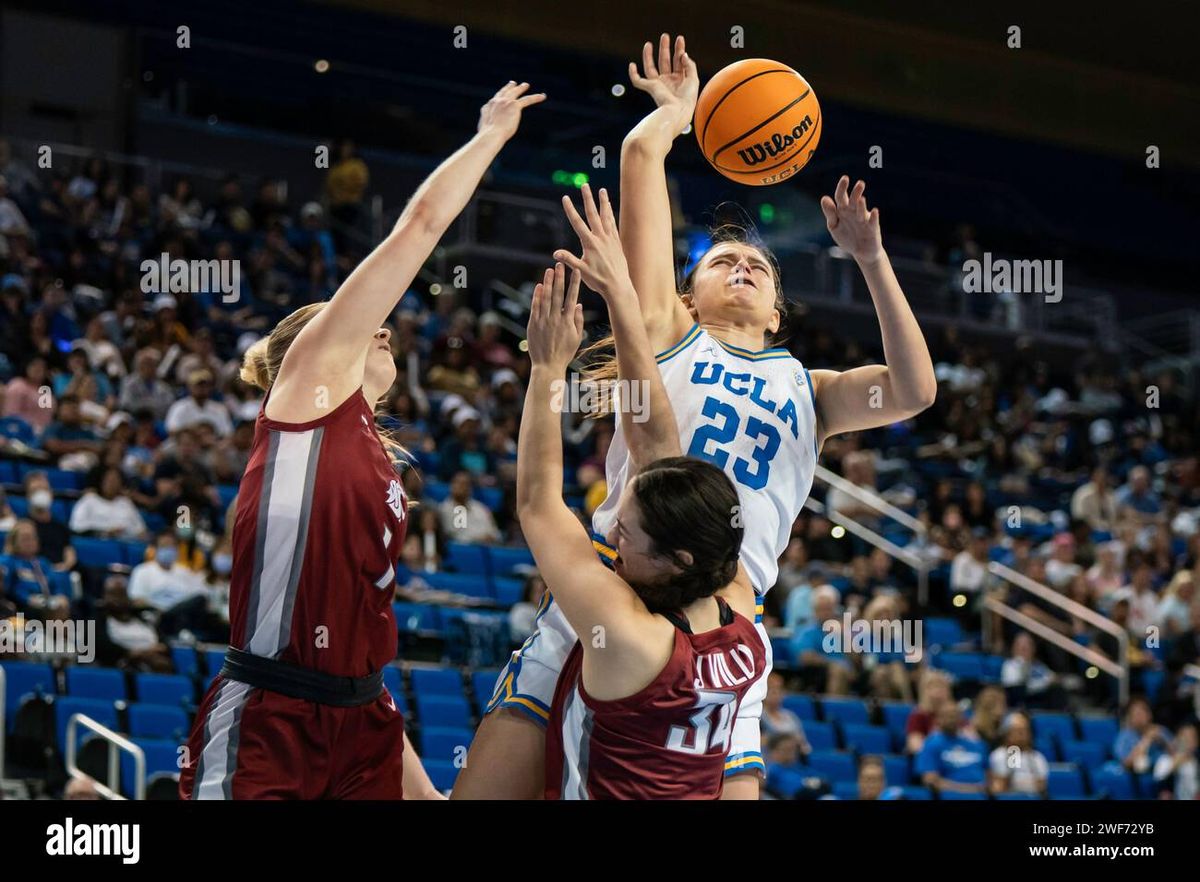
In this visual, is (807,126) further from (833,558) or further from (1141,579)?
(1141,579)

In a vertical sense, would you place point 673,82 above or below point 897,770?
above

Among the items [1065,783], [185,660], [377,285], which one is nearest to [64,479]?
[185,660]

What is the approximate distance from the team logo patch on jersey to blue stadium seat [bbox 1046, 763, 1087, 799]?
315 inches

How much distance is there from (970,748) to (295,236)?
28.8ft

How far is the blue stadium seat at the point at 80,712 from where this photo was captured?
7.87 meters

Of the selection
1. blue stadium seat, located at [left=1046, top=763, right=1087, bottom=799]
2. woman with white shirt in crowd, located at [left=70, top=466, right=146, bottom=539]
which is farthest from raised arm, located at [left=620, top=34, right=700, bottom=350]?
blue stadium seat, located at [left=1046, top=763, right=1087, bottom=799]

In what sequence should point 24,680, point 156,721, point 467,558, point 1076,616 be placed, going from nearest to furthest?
1. point 156,721
2. point 24,680
3. point 467,558
4. point 1076,616

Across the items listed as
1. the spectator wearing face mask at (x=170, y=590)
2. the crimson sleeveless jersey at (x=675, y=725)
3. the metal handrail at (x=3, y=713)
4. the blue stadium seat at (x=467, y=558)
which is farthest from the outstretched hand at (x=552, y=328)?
the blue stadium seat at (x=467, y=558)

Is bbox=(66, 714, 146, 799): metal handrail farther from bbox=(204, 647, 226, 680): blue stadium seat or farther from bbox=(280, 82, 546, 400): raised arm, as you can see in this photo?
bbox=(280, 82, 546, 400): raised arm

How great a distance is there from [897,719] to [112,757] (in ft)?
18.4

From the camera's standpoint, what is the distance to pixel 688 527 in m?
3.17

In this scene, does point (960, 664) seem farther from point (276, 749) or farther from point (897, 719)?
point (276, 749)

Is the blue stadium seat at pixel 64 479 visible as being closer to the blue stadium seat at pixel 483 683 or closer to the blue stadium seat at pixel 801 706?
the blue stadium seat at pixel 483 683

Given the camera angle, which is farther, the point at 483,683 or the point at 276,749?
the point at 483,683
